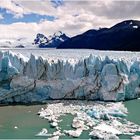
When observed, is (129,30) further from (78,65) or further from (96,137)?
(96,137)

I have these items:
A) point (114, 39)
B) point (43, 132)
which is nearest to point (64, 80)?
point (43, 132)

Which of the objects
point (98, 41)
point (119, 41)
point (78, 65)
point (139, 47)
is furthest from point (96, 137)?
point (98, 41)

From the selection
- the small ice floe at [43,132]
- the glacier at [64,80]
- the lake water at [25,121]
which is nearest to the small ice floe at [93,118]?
the small ice floe at [43,132]

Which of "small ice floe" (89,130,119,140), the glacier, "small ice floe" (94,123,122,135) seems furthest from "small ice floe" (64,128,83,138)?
the glacier

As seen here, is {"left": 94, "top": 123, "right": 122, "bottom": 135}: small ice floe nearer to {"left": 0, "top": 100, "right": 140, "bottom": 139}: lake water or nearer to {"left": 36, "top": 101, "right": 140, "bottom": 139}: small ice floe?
{"left": 36, "top": 101, "right": 140, "bottom": 139}: small ice floe

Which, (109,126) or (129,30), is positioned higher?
(129,30)
